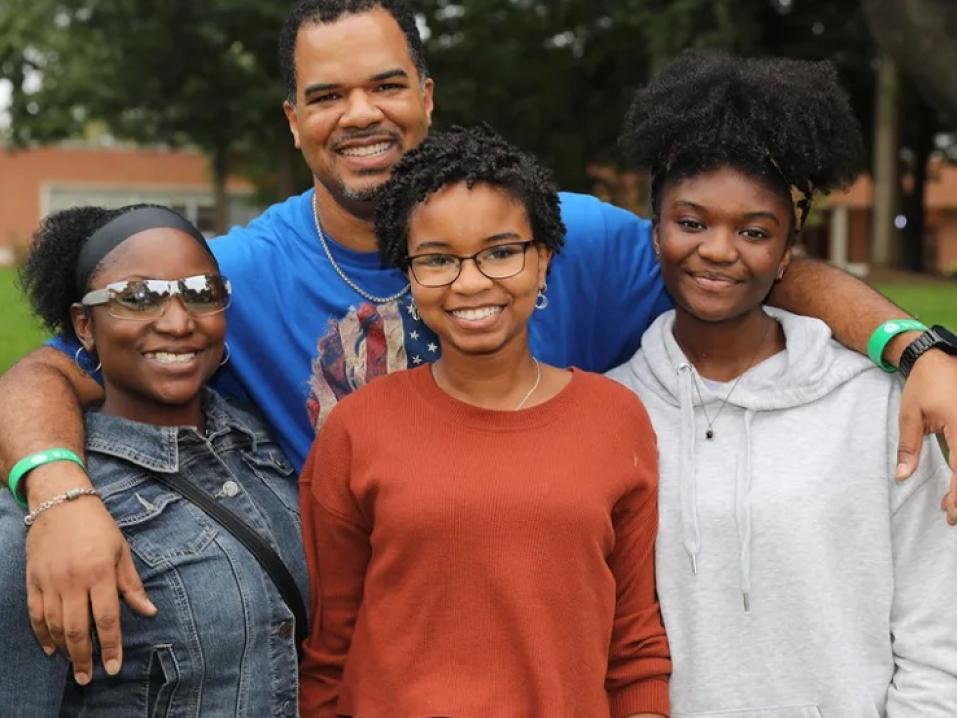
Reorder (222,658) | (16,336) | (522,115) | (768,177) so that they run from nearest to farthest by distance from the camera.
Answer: (222,658)
(768,177)
(16,336)
(522,115)

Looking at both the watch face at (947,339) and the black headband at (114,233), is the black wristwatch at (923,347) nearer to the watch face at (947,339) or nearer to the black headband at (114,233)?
the watch face at (947,339)

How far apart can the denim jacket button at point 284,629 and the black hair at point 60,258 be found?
3.60 feet

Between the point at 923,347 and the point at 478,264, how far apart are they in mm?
1184

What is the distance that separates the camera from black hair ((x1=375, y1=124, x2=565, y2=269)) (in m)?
2.98

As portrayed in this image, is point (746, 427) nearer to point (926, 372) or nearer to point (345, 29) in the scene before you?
point (926, 372)

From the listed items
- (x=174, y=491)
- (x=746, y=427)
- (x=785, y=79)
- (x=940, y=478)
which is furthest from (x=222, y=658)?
(x=785, y=79)

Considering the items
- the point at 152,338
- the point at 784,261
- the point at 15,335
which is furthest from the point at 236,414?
the point at 15,335

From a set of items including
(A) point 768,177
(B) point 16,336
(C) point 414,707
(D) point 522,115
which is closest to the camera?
(C) point 414,707

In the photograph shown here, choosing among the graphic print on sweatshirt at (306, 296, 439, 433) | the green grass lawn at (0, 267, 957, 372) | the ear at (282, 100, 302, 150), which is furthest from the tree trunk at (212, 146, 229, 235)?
the graphic print on sweatshirt at (306, 296, 439, 433)

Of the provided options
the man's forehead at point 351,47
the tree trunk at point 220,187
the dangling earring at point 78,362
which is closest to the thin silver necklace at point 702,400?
the man's forehead at point 351,47

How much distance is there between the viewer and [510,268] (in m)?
2.97

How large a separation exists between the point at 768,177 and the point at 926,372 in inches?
26.5

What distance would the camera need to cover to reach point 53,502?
9.27 feet

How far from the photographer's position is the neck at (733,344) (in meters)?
3.30
